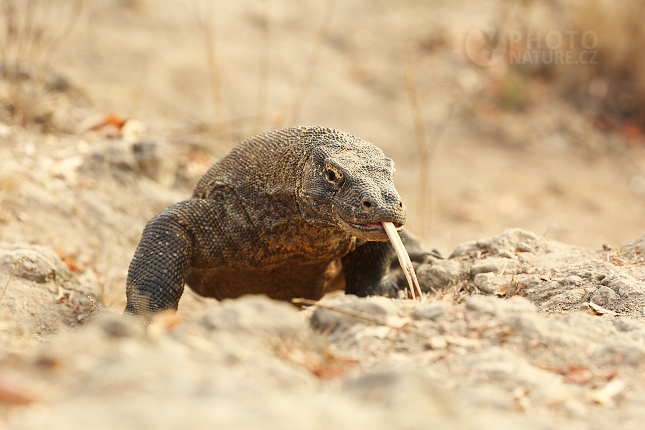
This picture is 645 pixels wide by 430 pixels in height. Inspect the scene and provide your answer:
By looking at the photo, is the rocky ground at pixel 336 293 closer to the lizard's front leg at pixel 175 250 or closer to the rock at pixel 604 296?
the rock at pixel 604 296

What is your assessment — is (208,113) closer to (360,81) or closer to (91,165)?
(360,81)

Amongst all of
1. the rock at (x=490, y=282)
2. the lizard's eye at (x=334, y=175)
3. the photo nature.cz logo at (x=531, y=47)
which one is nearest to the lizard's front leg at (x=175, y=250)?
the lizard's eye at (x=334, y=175)

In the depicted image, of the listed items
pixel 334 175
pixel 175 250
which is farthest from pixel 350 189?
pixel 175 250

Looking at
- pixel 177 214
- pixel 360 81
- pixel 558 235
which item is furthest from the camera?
pixel 360 81

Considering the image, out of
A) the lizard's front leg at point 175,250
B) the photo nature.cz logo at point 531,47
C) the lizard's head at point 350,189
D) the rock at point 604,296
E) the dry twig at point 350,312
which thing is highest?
the photo nature.cz logo at point 531,47

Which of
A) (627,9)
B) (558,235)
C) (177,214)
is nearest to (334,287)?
(177,214)

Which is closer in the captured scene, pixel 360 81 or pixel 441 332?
pixel 441 332

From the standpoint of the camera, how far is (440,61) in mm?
15633

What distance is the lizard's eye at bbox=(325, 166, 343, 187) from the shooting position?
3.45m

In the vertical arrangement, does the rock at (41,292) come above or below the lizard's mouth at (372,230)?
below

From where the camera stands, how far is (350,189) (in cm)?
335

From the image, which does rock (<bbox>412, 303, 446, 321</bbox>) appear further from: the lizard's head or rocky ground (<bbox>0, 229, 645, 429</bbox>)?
the lizard's head

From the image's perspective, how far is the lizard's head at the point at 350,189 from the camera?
10.5 feet

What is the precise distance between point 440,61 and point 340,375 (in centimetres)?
1427
